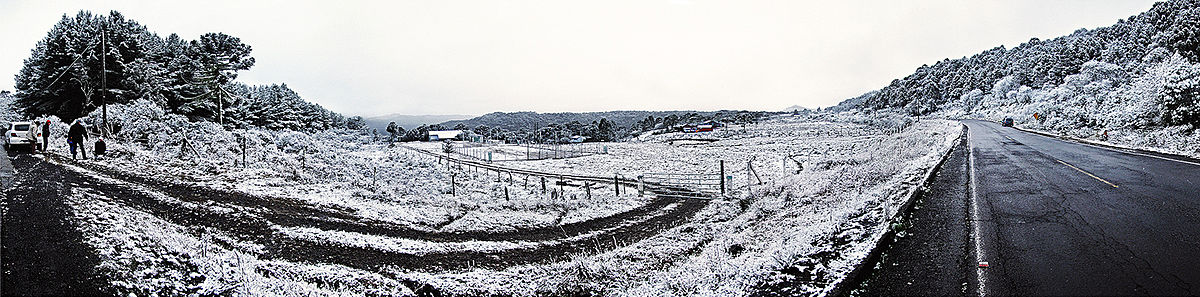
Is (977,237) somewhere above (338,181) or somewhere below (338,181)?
above

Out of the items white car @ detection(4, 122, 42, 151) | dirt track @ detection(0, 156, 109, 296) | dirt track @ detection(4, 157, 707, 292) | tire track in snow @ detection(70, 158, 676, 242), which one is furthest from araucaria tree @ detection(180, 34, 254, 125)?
dirt track @ detection(0, 156, 109, 296)

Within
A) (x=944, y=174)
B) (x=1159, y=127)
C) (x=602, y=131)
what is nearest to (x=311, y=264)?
(x=944, y=174)

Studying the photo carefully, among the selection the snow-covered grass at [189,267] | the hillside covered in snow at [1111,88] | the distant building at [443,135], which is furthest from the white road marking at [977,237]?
the distant building at [443,135]

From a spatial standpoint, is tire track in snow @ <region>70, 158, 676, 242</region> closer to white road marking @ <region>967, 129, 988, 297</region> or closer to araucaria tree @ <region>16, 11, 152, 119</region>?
white road marking @ <region>967, 129, 988, 297</region>

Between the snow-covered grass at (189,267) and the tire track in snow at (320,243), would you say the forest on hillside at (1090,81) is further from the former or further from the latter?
the snow-covered grass at (189,267)

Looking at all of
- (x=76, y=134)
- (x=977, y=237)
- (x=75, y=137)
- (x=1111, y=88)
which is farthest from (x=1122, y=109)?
(x=76, y=134)

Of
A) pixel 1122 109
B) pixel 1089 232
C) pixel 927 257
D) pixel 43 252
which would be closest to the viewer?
pixel 927 257

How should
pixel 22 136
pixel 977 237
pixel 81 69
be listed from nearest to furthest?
pixel 977 237, pixel 22 136, pixel 81 69

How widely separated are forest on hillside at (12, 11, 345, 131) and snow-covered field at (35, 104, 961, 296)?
658 inches

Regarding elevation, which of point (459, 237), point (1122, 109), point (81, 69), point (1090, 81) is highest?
point (81, 69)

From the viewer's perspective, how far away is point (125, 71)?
120 feet

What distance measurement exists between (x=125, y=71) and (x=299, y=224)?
119 feet

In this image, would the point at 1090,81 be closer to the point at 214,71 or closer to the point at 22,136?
the point at 22,136

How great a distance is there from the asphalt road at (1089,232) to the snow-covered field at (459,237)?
169cm
